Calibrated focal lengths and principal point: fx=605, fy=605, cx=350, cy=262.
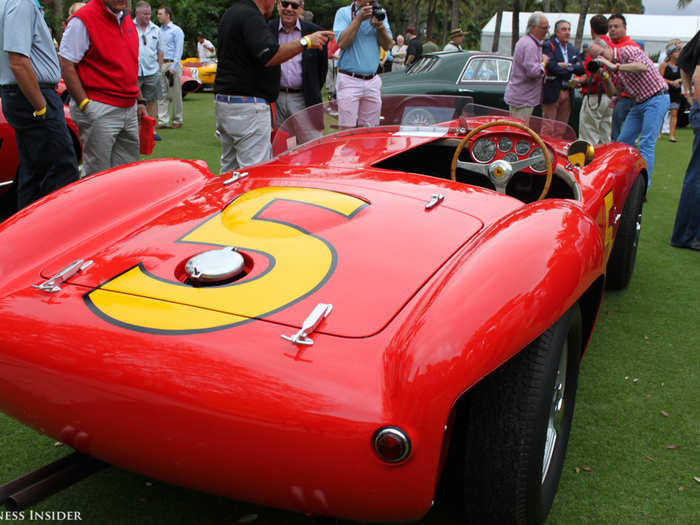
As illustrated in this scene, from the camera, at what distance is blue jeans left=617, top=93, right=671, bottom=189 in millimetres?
5301

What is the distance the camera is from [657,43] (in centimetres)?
2675

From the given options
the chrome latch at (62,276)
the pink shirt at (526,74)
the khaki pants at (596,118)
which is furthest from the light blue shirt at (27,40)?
the khaki pants at (596,118)

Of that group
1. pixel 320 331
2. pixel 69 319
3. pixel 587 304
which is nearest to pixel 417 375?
pixel 320 331

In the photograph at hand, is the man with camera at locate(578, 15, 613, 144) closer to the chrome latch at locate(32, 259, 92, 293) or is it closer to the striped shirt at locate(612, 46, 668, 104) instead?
the striped shirt at locate(612, 46, 668, 104)

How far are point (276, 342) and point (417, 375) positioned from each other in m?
0.35

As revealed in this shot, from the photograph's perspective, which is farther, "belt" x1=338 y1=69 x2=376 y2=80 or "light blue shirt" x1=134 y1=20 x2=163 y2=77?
"light blue shirt" x1=134 y1=20 x2=163 y2=77

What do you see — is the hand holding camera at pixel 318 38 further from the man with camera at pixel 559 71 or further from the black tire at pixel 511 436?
the man with camera at pixel 559 71

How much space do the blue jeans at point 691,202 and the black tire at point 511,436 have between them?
3.47 meters

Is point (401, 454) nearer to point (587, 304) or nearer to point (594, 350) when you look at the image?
point (587, 304)

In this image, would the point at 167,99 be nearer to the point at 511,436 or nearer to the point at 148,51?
the point at 148,51

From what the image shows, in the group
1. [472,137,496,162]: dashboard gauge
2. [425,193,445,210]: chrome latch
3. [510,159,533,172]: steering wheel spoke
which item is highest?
[472,137,496,162]: dashboard gauge

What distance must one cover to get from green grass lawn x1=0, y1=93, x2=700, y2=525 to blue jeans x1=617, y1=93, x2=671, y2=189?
216 cm

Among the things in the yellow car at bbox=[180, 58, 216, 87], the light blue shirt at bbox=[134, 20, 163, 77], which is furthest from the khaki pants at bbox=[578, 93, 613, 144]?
the yellow car at bbox=[180, 58, 216, 87]

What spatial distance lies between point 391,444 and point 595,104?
6.83 meters
